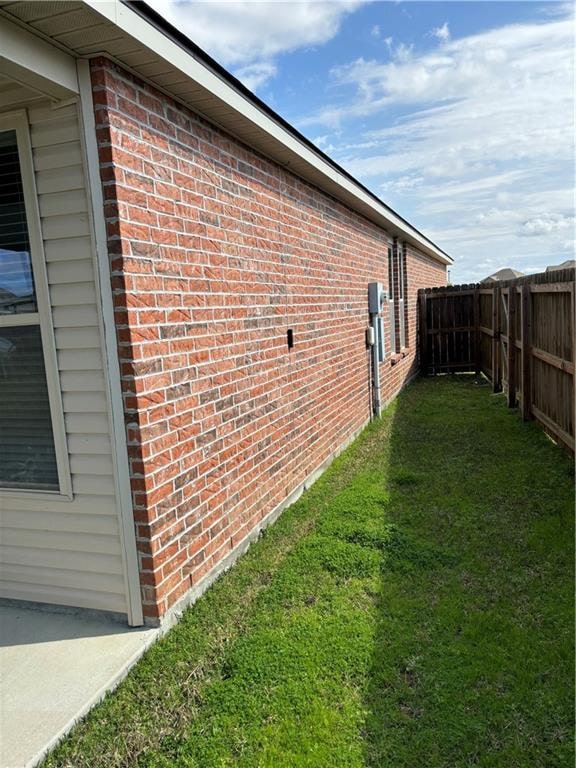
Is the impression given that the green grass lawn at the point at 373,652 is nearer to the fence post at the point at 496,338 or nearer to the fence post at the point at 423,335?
the fence post at the point at 496,338

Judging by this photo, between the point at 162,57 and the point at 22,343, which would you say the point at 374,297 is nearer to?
the point at 162,57

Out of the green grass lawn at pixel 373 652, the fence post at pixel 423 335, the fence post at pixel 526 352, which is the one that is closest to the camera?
the green grass lawn at pixel 373 652

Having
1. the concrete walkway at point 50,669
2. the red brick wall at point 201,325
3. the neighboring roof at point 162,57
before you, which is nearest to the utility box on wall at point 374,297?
the red brick wall at point 201,325

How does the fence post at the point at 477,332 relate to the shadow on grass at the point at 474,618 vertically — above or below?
above

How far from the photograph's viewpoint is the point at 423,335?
42.9 ft

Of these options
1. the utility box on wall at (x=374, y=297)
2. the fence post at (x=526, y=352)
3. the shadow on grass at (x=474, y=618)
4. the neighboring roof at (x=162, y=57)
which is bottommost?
the shadow on grass at (x=474, y=618)

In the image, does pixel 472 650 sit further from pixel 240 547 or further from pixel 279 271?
pixel 279 271

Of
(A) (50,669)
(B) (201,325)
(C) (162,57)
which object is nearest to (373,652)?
(A) (50,669)

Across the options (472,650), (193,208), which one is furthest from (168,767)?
(193,208)

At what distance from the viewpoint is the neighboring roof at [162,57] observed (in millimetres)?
2100

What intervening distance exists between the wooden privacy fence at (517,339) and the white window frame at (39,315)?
15.0 feet

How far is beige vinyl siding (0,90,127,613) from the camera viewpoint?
2.57 metres

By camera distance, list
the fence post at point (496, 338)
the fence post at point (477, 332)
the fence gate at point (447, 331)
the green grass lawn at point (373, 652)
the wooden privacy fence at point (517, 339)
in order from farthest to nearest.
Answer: the fence gate at point (447, 331)
the fence post at point (477, 332)
the fence post at point (496, 338)
the wooden privacy fence at point (517, 339)
the green grass lawn at point (373, 652)

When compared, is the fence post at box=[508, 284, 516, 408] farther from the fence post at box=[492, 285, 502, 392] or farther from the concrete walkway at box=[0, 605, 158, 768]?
the concrete walkway at box=[0, 605, 158, 768]
